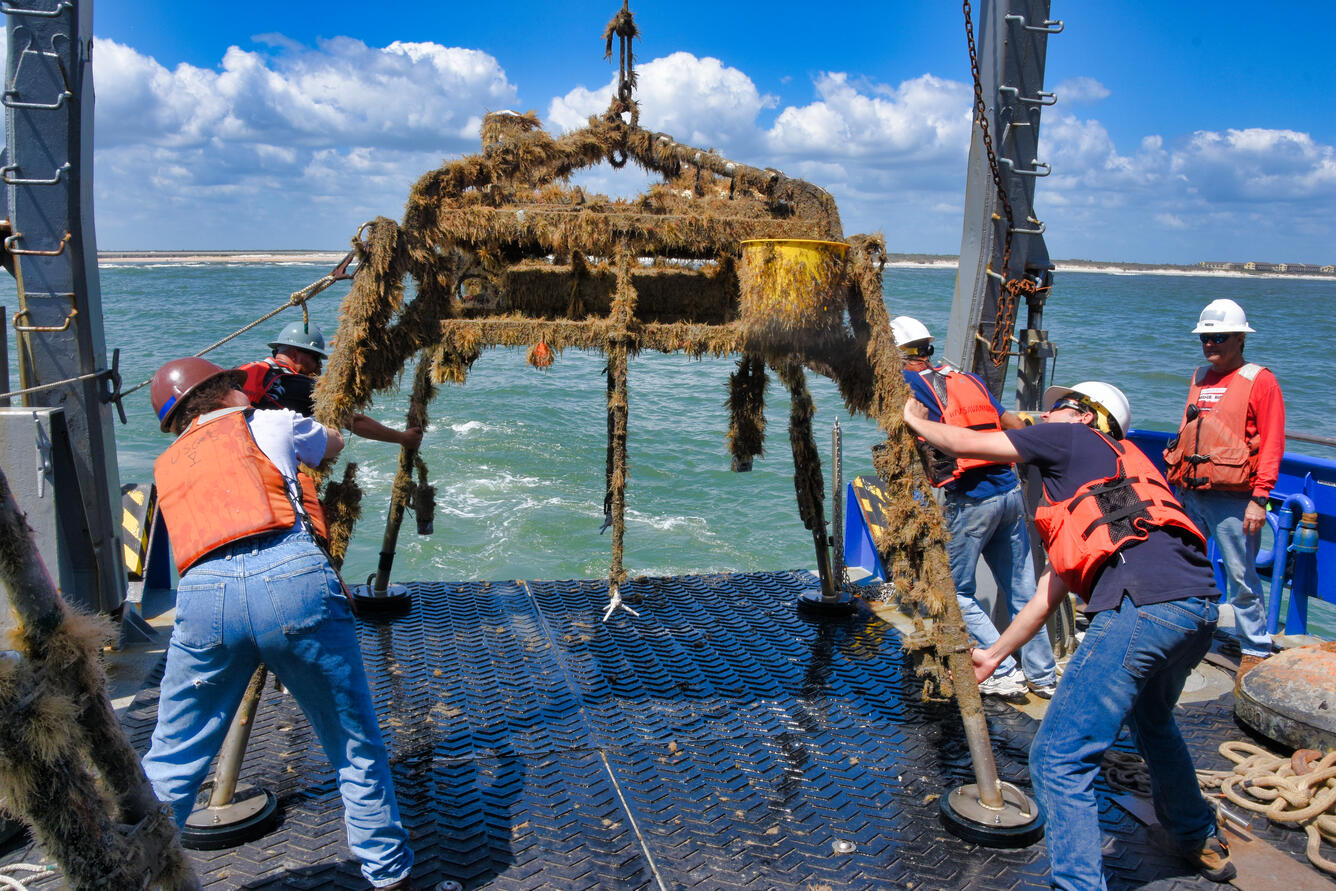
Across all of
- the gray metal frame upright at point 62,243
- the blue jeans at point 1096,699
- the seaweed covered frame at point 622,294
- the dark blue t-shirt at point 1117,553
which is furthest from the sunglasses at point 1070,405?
the gray metal frame upright at point 62,243

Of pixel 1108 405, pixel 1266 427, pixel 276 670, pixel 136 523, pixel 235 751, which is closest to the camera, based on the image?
pixel 276 670

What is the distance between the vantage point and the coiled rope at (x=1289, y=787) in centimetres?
365

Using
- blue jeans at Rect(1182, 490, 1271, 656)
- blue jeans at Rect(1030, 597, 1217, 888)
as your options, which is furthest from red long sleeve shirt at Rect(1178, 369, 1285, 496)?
blue jeans at Rect(1030, 597, 1217, 888)

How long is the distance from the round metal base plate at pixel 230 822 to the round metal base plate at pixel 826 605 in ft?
11.9

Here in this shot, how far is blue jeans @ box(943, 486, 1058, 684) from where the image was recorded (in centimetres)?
474

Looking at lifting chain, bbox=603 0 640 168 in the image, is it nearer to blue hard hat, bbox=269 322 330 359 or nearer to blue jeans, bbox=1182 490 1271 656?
blue hard hat, bbox=269 322 330 359

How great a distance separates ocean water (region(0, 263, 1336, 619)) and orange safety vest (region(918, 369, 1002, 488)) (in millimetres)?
638

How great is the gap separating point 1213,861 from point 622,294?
346 centimetres

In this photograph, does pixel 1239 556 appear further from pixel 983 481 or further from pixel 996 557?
pixel 983 481

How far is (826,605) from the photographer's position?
20.5 feet

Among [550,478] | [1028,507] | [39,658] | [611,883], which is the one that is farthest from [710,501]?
[39,658]

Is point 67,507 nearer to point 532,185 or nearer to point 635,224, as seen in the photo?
point 532,185

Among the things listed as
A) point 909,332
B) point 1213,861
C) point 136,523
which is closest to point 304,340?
point 136,523

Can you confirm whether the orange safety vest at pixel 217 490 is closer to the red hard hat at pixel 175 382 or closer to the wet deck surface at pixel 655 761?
the red hard hat at pixel 175 382
